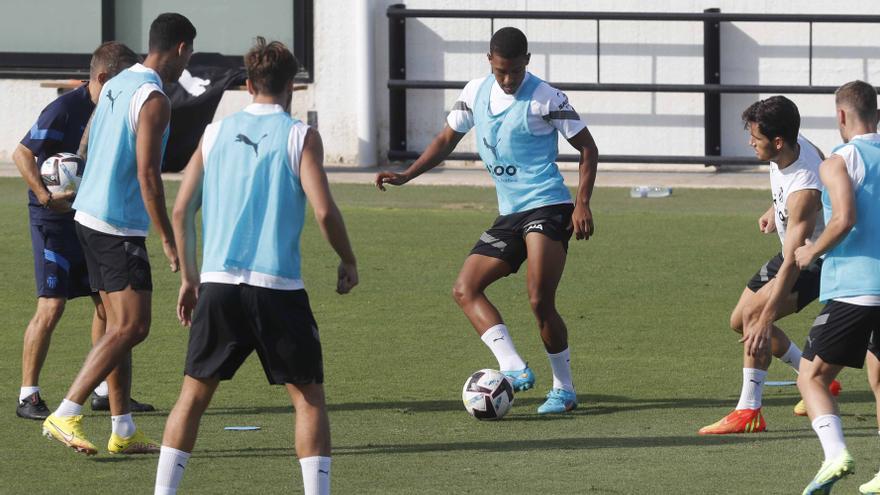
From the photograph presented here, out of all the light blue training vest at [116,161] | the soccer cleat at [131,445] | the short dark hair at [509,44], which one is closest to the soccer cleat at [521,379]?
the short dark hair at [509,44]

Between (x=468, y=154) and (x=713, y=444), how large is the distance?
14.4 metres

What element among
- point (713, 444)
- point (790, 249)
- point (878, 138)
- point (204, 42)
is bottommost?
point (713, 444)

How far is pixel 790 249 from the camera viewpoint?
272 inches

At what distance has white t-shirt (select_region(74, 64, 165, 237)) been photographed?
23.6ft

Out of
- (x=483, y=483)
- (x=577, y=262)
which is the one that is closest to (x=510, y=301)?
(x=577, y=262)

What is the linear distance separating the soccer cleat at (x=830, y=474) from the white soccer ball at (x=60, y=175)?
4.18 m

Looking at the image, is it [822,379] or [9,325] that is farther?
[9,325]

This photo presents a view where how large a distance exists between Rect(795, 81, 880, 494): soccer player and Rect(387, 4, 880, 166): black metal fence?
49.0 feet

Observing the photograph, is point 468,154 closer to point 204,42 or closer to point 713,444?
point 204,42

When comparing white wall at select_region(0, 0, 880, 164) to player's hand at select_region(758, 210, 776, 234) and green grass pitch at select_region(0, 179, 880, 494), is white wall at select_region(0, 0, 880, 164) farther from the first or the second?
player's hand at select_region(758, 210, 776, 234)

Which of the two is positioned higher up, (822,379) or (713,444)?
(822,379)

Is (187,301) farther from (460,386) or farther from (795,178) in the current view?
(460,386)

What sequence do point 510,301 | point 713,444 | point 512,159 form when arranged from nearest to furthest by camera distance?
point 713,444
point 512,159
point 510,301

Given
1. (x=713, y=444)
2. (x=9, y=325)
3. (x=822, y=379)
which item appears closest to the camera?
(x=822, y=379)
